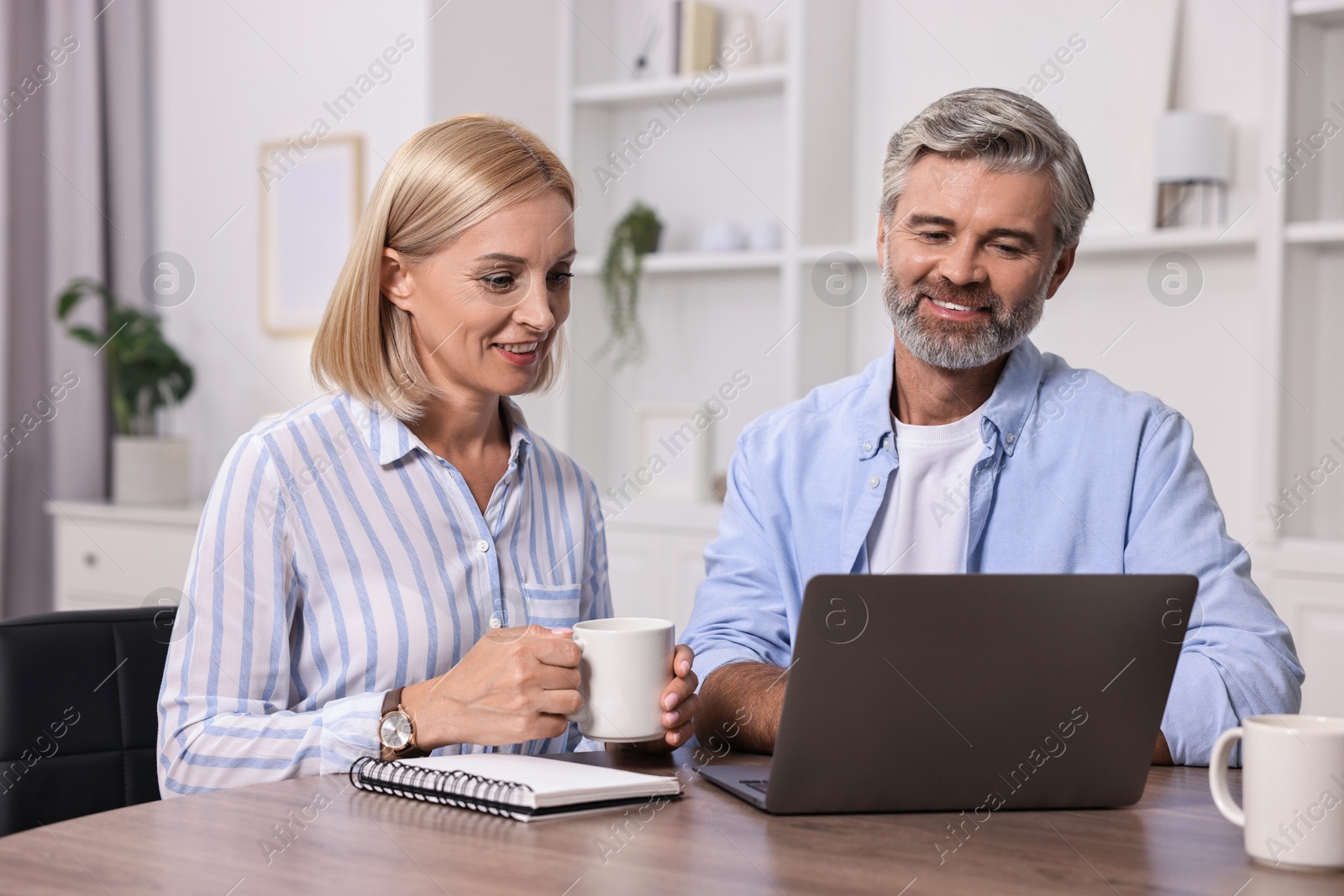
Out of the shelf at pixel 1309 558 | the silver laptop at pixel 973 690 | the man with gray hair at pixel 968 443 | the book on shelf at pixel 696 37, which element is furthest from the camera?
the book on shelf at pixel 696 37

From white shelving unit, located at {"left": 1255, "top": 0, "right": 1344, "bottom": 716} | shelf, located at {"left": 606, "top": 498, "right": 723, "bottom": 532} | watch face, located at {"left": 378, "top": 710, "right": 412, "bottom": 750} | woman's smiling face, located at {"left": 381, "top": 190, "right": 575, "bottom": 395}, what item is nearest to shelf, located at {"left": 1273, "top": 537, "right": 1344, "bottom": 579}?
white shelving unit, located at {"left": 1255, "top": 0, "right": 1344, "bottom": 716}

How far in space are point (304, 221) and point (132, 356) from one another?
27.5 inches

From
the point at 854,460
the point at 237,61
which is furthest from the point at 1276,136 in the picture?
the point at 237,61

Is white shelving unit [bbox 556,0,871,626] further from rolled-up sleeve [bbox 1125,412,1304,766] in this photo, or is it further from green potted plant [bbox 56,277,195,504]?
rolled-up sleeve [bbox 1125,412,1304,766]

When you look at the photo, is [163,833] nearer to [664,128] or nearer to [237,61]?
[664,128]

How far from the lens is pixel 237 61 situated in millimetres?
4383

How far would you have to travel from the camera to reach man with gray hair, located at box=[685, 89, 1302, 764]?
1568 millimetres

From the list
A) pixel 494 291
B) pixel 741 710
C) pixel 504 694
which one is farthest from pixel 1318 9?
pixel 504 694

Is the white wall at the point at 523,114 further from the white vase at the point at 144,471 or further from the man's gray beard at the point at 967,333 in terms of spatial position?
the man's gray beard at the point at 967,333

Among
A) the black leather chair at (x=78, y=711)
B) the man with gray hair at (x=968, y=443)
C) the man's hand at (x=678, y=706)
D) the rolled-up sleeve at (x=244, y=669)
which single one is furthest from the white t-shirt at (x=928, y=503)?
A: the black leather chair at (x=78, y=711)

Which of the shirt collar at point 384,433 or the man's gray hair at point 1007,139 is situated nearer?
the shirt collar at point 384,433

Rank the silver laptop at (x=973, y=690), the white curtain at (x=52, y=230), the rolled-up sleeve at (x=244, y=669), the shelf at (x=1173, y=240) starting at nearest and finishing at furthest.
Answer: the silver laptop at (x=973, y=690) → the rolled-up sleeve at (x=244, y=669) → the shelf at (x=1173, y=240) → the white curtain at (x=52, y=230)

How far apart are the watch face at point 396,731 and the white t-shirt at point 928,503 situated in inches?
26.4

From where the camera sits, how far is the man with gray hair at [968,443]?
1.57m
